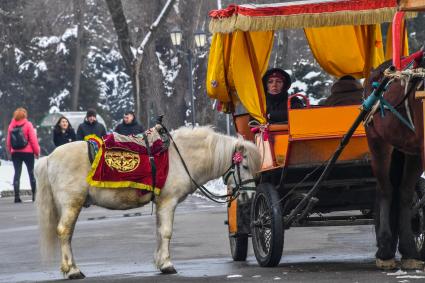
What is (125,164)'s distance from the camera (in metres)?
11.7

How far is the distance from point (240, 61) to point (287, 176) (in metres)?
1.39

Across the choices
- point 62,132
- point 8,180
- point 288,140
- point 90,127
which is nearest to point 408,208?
point 288,140

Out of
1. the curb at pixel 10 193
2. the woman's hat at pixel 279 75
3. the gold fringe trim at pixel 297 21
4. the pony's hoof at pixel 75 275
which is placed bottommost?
the curb at pixel 10 193

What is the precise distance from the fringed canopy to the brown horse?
1036 mm

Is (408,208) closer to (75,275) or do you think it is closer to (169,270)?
(169,270)

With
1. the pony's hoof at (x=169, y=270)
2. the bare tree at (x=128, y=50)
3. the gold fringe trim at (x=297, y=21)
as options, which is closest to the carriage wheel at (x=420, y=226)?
the gold fringe trim at (x=297, y=21)

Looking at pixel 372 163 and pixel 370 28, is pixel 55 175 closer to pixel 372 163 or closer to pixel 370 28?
pixel 372 163

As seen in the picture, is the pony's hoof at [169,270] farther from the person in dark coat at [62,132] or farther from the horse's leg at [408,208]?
the person in dark coat at [62,132]

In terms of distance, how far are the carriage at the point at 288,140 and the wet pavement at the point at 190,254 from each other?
425mm

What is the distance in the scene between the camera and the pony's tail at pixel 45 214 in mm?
11914

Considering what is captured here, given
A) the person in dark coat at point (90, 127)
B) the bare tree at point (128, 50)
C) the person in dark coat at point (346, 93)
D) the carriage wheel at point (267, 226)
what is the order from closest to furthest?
the carriage wheel at point (267, 226) < the person in dark coat at point (346, 93) < the person in dark coat at point (90, 127) < the bare tree at point (128, 50)

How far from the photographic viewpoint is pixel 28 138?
86.0 feet

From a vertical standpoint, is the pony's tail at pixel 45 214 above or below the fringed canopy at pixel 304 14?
below

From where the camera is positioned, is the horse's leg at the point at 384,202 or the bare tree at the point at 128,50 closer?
the horse's leg at the point at 384,202
